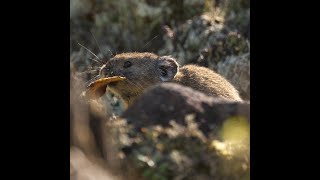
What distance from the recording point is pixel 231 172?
149 inches

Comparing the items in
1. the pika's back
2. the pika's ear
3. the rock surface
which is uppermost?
the pika's ear

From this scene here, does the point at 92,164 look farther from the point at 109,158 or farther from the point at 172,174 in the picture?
the point at 172,174

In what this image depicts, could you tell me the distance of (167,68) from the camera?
6961mm

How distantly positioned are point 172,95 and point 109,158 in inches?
22.6

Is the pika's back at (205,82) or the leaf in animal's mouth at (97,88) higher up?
the pika's back at (205,82)

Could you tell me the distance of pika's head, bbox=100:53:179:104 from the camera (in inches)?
266

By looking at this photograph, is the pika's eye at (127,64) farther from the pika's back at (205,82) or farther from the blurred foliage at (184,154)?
the blurred foliage at (184,154)

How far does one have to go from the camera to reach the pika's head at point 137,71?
22.2ft

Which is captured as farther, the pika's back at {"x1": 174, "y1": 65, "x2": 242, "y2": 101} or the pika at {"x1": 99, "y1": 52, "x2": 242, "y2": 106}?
the pika at {"x1": 99, "y1": 52, "x2": 242, "y2": 106}

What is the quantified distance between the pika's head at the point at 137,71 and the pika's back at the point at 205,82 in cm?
14

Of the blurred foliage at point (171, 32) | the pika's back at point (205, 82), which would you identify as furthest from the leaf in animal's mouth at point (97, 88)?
the pika's back at point (205, 82)

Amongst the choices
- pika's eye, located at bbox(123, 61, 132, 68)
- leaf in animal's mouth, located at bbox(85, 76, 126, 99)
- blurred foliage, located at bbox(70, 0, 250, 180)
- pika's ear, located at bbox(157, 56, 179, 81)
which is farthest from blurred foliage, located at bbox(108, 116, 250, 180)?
pika's eye, located at bbox(123, 61, 132, 68)

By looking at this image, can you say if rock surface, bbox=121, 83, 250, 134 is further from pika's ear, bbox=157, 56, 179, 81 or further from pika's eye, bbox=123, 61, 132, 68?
pika's eye, bbox=123, 61, 132, 68

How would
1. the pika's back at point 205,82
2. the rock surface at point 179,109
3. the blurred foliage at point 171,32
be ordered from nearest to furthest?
the rock surface at point 179,109, the pika's back at point 205,82, the blurred foliage at point 171,32
